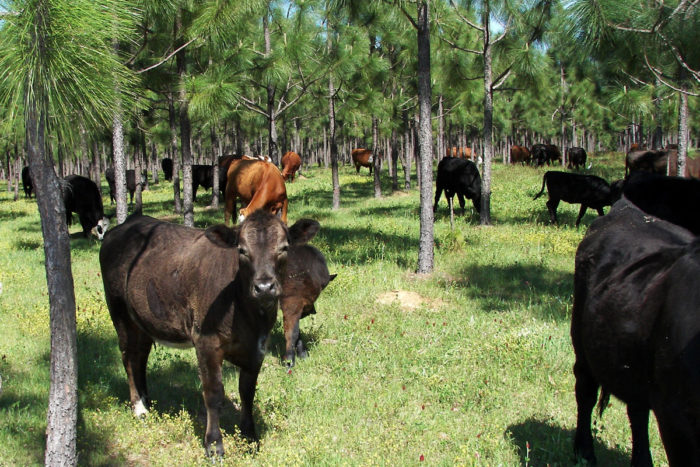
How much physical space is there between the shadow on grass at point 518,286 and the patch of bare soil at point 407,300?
2.40ft

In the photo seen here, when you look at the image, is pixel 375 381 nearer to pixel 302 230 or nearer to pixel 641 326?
A: pixel 302 230

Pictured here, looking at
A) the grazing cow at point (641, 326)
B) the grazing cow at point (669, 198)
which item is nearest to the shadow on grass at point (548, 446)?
the grazing cow at point (641, 326)

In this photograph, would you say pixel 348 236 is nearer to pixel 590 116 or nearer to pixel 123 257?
pixel 123 257

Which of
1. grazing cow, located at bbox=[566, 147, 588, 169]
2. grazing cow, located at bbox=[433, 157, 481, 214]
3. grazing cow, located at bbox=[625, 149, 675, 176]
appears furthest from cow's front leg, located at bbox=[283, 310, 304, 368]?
grazing cow, located at bbox=[566, 147, 588, 169]

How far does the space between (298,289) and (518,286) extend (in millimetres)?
4318

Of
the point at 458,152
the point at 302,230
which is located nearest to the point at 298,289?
the point at 302,230

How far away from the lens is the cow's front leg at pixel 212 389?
419 cm

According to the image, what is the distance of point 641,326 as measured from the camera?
3.16 m

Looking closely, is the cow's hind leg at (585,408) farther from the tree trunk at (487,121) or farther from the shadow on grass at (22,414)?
the tree trunk at (487,121)

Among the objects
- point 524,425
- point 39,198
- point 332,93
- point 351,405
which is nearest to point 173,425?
point 351,405

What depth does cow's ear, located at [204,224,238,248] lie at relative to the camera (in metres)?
4.08

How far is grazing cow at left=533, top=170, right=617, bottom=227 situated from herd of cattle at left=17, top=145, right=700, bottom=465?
34.9 ft

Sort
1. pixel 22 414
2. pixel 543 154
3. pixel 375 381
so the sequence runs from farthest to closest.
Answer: pixel 543 154, pixel 375 381, pixel 22 414

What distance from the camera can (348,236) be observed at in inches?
506
